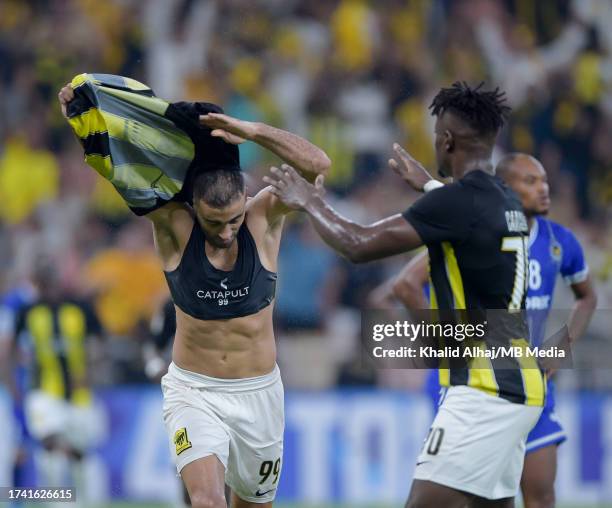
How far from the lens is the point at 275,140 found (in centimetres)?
621

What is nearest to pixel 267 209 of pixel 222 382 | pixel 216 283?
pixel 216 283

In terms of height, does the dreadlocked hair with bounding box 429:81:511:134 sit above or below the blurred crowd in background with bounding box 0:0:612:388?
below

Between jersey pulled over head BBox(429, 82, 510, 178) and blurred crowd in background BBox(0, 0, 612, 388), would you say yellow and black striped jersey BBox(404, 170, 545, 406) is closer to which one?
jersey pulled over head BBox(429, 82, 510, 178)

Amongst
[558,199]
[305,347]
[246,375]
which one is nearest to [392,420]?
[305,347]

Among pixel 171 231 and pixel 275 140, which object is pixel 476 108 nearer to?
pixel 275 140

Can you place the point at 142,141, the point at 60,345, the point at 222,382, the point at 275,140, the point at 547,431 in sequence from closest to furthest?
the point at 275,140 → the point at 142,141 → the point at 222,382 → the point at 547,431 → the point at 60,345

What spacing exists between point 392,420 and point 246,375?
15.5 ft

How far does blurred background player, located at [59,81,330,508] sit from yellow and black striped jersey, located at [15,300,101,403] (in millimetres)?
5192

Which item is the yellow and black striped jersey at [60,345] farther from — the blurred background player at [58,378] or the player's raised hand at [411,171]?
the player's raised hand at [411,171]

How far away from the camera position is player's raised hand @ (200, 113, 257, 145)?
618cm

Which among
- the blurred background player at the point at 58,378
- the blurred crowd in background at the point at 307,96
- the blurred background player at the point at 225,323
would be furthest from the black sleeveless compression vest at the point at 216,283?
the blurred crowd in background at the point at 307,96

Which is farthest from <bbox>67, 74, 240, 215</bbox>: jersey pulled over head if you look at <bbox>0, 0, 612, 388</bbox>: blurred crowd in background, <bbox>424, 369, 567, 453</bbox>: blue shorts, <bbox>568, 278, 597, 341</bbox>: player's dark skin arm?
<bbox>0, 0, 612, 388</bbox>: blurred crowd in background

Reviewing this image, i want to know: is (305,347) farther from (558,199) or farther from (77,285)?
(558,199)

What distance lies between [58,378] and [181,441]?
5788 mm
